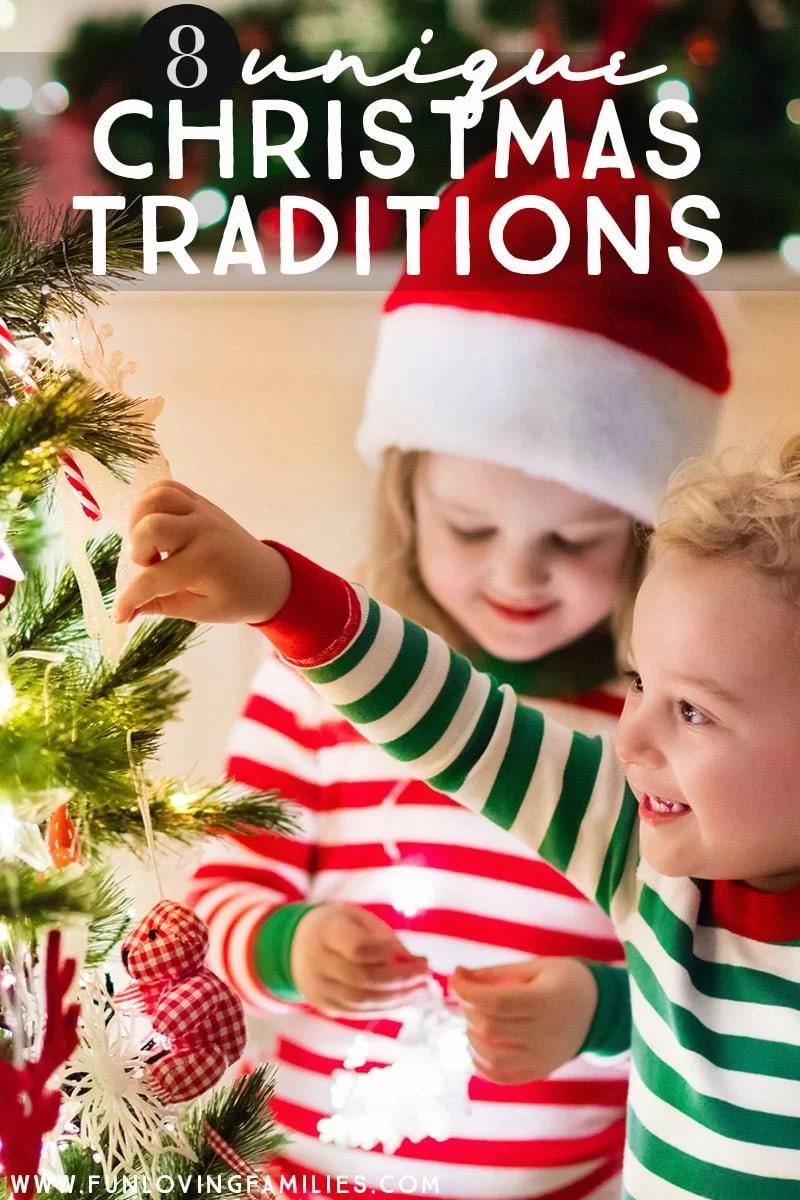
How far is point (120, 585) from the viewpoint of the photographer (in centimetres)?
54

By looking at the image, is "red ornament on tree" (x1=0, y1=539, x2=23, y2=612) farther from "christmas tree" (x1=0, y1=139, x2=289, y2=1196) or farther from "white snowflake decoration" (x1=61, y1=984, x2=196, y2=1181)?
"white snowflake decoration" (x1=61, y1=984, x2=196, y2=1181)

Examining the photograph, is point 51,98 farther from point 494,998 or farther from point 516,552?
point 494,998

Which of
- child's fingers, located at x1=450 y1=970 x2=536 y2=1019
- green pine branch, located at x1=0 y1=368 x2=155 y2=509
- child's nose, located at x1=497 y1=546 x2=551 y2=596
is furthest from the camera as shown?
child's nose, located at x1=497 y1=546 x2=551 y2=596

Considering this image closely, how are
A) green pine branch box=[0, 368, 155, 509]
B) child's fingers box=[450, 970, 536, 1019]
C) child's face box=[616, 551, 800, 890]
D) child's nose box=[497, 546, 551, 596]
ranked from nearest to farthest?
green pine branch box=[0, 368, 155, 509]
child's face box=[616, 551, 800, 890]
child's fingers box=[450, 970, 536, 1019]
child's nose box=[497, 546, 551, 596]

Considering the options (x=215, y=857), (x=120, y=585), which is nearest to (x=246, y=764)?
(x=215, y=857)

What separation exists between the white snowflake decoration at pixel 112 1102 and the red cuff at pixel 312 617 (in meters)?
0.19

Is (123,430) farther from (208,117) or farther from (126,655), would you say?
(208,117)

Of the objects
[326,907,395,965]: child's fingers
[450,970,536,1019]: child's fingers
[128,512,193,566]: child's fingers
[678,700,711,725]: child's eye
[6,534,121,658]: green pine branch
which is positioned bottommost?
[450,970,536,1019]: child's fingers

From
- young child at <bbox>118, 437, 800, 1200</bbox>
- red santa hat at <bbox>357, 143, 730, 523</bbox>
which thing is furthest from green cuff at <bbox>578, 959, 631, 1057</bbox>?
red santa hat at <bbox>357, 143, 730, 523</bbox>

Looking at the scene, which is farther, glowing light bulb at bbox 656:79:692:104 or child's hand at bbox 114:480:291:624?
glowing light bulb at bbox 656:79:692:104

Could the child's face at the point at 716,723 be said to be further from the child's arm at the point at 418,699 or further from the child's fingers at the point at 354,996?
the child's fingers at the point at 354,996

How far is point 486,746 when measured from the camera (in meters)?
0.68

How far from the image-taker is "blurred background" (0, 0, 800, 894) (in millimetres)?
808

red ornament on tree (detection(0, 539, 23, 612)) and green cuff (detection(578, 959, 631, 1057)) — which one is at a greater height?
red ornament on tree (detection(0, 539, 23, 612))
